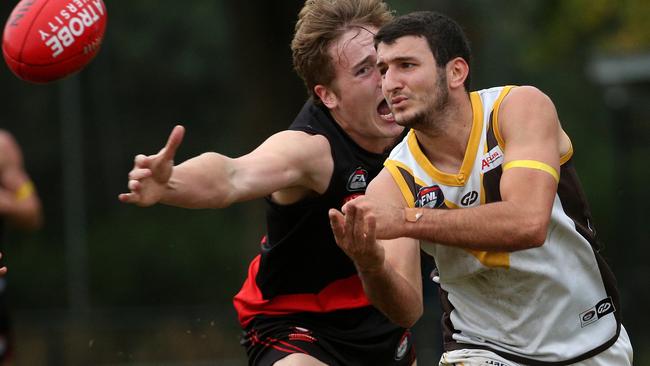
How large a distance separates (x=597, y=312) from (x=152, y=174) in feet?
6.46

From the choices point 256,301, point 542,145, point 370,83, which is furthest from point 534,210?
point 256,301

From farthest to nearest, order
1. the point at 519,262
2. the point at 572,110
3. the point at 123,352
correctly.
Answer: the point at 572,110 < the point at 123,352 < the point at 519,262

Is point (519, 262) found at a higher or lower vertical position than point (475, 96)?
lower

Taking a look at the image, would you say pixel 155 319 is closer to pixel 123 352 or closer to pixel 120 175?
pixel 123 352

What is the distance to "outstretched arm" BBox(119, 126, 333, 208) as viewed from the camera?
4324mm

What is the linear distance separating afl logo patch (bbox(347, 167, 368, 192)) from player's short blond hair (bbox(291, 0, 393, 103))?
0.48 meters

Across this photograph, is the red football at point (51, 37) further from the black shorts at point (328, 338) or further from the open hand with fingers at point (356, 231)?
the open hand with fingers at point (356, 231)

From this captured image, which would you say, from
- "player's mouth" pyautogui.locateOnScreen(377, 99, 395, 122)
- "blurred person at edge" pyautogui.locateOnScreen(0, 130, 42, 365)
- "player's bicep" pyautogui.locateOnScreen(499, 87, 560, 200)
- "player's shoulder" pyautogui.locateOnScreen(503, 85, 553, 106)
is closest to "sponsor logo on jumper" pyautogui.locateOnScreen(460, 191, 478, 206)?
"player's bicep" pyautogui.locateOnScreen(499, 87, 560, 200)

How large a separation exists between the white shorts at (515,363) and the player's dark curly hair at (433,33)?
48.9 inches

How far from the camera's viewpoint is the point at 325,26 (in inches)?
220

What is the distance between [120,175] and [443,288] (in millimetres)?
10319

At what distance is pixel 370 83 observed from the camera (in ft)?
18.1

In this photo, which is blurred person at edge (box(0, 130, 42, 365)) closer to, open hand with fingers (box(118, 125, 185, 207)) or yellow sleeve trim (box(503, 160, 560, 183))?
open hand with fingers (box(118, 125, 185, 207))

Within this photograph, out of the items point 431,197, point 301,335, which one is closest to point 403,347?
point 301,335
